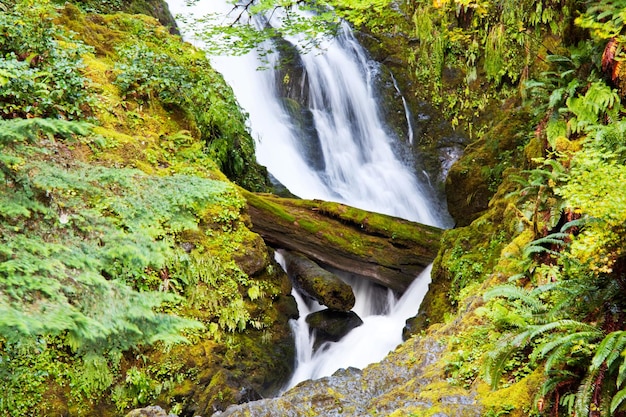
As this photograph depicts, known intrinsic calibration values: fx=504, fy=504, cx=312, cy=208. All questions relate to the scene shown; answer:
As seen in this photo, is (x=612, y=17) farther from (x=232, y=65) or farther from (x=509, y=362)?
(x=232, y=65)

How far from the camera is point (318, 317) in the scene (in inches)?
356

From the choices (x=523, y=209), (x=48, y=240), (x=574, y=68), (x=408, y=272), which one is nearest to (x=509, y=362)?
(x=523, y=209)

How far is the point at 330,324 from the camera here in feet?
29.5

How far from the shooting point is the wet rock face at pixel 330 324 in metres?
8.85

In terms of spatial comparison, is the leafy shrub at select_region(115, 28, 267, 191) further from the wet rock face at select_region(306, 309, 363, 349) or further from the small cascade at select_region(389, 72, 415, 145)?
the small cascade at select_region(389, 72, 415, 145)

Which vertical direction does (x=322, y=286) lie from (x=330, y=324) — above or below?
above

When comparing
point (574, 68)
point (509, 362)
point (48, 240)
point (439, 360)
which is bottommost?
point (439, 360)

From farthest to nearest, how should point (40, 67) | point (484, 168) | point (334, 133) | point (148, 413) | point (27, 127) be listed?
point (334, 133)
point (484, 168)
point (40, 67)
point (148, 413)
point (27, 127)

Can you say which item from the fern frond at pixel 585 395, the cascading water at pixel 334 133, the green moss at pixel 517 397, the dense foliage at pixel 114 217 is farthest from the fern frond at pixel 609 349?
the cascading water at pixel 334 133

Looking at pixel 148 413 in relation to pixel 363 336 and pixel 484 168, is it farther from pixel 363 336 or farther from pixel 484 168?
pixel 484 168

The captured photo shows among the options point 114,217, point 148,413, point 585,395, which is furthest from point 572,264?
point 114,217

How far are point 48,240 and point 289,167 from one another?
1259 cm

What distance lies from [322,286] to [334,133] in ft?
29.4

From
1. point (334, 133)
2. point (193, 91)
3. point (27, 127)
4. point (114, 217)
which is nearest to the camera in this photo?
point (27, 127)
